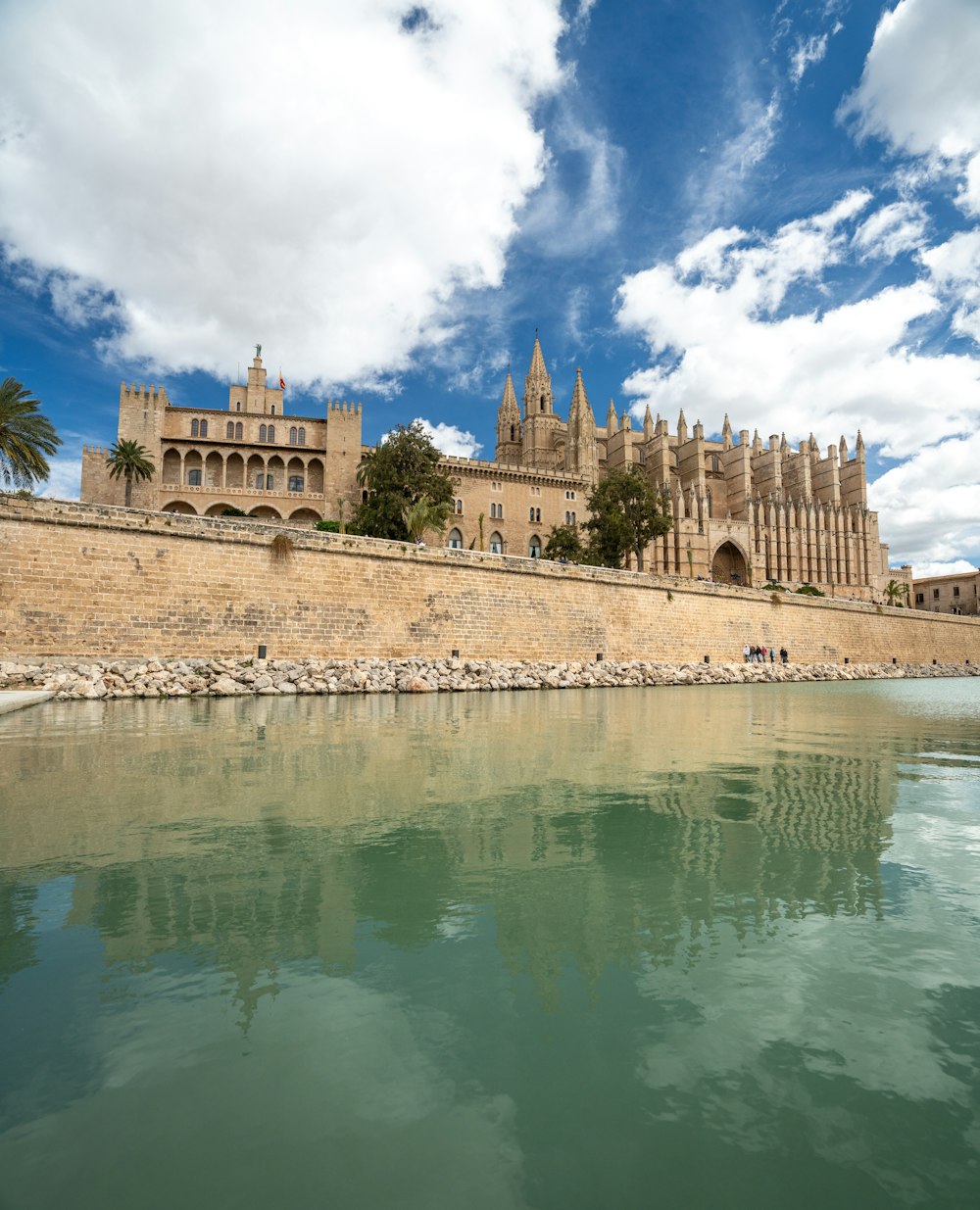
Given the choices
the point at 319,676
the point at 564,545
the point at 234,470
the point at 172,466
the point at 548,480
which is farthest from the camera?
the point at 548,480

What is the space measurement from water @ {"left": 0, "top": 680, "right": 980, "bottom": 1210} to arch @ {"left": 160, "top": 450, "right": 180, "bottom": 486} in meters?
47.1

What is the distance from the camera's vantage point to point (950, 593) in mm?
84500

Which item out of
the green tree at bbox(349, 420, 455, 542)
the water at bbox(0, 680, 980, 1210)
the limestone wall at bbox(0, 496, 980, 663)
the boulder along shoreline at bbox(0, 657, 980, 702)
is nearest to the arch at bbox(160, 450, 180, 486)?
the green tree at bbox(349, 420, 455, 542)

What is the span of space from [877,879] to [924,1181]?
8.13 feet

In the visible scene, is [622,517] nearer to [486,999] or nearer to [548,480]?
[548,480]

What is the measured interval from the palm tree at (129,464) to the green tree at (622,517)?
1111 inches

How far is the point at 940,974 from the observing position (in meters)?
2.76

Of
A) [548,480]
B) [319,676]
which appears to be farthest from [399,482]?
[319,676]

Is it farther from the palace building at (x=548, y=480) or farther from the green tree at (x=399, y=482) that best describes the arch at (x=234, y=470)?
the green tree at (x=399, y=482)

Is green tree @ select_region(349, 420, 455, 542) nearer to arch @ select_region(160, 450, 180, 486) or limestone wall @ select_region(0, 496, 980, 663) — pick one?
arch @ select_region(160, 450, 180, 486)

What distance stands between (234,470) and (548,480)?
2562 centimetres

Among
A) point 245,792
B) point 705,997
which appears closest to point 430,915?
point 705,997

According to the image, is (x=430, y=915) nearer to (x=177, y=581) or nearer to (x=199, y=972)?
(x=199, y=972)

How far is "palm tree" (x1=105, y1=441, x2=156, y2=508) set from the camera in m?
43.2
